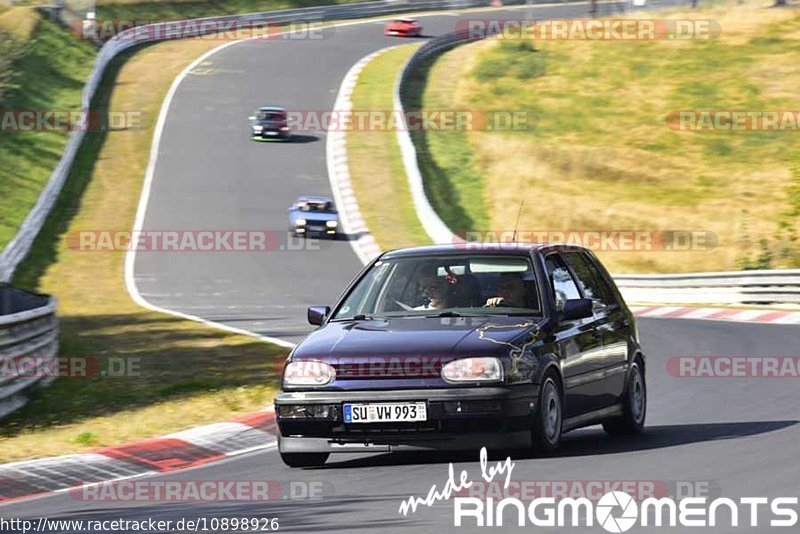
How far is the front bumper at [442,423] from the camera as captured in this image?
9.30 meters

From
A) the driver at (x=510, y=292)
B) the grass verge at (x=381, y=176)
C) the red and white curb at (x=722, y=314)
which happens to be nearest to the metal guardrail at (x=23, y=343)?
the driver at (x=510, y=292)

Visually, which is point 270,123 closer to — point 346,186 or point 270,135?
point 270,135

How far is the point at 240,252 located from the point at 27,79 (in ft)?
63.1

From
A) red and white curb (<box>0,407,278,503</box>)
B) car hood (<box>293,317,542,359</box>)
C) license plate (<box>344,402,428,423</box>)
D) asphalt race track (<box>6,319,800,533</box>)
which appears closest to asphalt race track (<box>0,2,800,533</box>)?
asphalt race track (<box>6,319,800,533</box>)

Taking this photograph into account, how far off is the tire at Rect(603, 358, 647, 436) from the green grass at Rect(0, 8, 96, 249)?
24109 millimetres

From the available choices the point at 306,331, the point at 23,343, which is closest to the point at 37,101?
the point at 306,331

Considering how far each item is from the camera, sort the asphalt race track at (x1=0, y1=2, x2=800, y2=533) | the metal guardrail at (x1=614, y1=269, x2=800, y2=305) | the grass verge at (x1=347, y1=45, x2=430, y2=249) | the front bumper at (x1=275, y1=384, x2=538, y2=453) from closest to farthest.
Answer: the asphalt race track at (x1=0, y1=2, x2=800, y2=533) → the front bumper at (x1=275, y1=384, x2=538, y2=453) → the metal guardrail at (x1=614, y1=269, x2=800, y2=305) → the grass verge at (x1=347, y1=45, x2=430, y2=249)

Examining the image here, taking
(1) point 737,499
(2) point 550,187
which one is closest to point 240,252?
(2) point 550,187

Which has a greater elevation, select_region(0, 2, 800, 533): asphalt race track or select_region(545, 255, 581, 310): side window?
→ select_region(545, 255, 581, 310): side window

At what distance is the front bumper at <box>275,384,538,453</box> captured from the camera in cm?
930

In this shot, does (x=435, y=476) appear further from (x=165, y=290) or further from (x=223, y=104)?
(x=223, y=104)

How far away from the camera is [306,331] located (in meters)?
23.2

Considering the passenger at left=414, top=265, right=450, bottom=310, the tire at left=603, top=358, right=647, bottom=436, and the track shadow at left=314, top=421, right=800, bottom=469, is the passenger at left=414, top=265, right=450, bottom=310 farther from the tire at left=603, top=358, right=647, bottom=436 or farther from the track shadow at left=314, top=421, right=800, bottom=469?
the tire at left=603, top=358, right=647, bottom=436

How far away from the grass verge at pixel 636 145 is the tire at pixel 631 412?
2189cm
